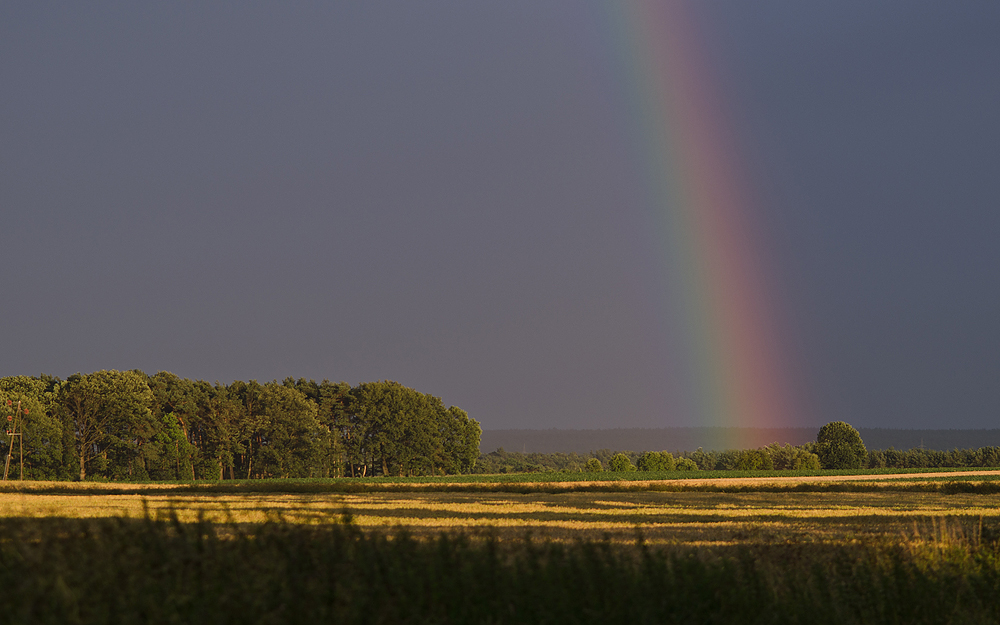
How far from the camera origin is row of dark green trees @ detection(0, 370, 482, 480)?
93688mm

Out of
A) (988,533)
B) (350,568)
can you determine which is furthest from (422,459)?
(350,568)

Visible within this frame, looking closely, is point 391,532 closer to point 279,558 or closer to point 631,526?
point 631,526

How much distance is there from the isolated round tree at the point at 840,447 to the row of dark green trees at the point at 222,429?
172ft

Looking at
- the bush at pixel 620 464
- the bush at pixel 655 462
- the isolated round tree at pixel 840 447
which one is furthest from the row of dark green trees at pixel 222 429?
the isolated round tree at pixel 840 447

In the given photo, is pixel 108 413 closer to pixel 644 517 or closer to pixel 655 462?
pixel 655 462

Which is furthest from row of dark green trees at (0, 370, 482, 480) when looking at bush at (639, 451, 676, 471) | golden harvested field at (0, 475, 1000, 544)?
golden harvested field at (0, 475, 1000, 544)

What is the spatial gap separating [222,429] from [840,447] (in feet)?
286

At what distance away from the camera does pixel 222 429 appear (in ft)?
334

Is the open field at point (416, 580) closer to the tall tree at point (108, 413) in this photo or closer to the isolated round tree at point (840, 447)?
the tall tree at point (108, 413)

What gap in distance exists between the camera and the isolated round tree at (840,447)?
413 feet

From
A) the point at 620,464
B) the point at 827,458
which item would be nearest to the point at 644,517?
the point at 620,464

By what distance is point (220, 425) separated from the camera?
335ft

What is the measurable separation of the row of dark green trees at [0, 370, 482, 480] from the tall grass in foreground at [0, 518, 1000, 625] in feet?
283

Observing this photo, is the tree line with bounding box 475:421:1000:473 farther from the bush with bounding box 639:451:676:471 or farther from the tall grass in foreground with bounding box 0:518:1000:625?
the tall grass in foreground with bounding box 0:518:1000:625
